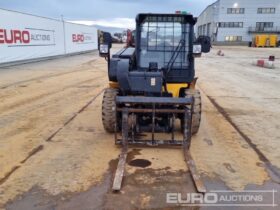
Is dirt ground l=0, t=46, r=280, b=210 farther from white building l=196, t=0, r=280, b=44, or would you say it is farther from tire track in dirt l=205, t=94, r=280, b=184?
white building l=196, t=0, r=280, b=44

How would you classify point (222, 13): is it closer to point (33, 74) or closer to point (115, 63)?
point (33, 74)

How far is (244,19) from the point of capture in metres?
71.1

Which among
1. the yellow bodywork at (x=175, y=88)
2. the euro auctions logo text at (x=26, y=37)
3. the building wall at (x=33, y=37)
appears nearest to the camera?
the yellow bodywork at (x=175, y=88)

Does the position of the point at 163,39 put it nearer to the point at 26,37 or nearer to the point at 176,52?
the point at 176,52

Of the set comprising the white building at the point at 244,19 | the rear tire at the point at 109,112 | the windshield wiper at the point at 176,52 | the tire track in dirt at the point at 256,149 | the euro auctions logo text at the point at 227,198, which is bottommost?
the euro auctions logo text at the point at 227,198

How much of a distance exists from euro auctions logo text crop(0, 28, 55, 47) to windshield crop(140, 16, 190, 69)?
1398cm

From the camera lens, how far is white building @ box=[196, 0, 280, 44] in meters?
70.3

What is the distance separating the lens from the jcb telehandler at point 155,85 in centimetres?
601

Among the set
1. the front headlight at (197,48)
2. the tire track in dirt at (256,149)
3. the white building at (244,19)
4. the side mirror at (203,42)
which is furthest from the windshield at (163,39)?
the white building at (244,19)

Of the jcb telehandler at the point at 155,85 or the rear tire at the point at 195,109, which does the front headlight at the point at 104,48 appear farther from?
the rear tire at the point at 195,109

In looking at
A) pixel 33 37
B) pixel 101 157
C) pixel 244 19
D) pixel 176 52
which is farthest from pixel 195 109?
pixel 244 19

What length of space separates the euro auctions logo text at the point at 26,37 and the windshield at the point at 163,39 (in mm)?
13979

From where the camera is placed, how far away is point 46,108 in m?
9.34

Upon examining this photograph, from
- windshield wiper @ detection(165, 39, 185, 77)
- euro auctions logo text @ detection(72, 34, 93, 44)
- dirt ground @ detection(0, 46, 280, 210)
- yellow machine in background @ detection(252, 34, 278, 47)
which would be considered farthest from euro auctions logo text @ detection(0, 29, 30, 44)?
yellow machine in background @ detection(252, 34, 278, 47)
